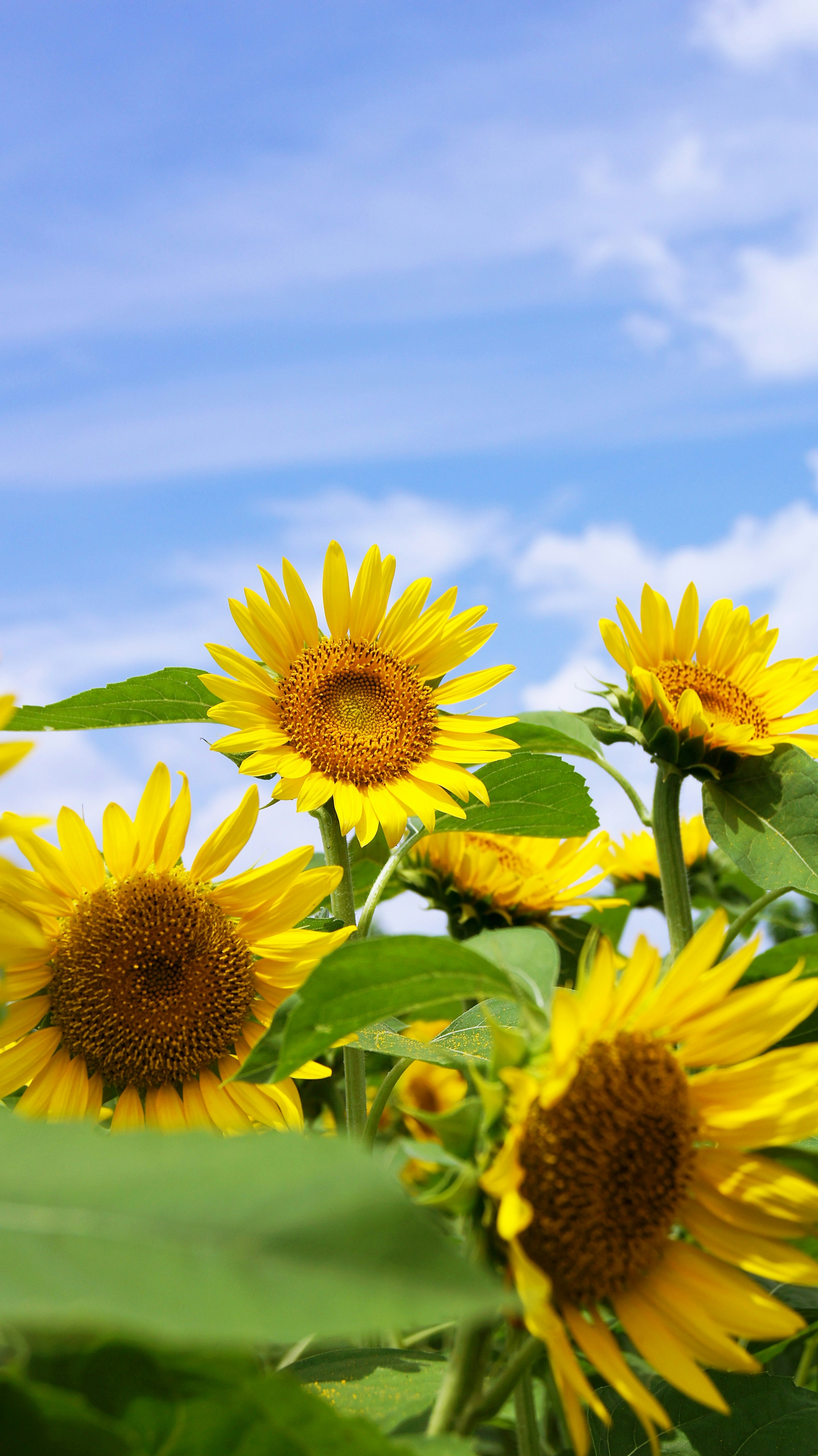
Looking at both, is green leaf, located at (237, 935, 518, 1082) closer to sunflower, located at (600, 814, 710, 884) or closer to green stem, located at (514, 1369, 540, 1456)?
green stem, located at (514, 1369, 540, 1456)

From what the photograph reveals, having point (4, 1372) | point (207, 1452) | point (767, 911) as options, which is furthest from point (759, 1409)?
point (767, 911)

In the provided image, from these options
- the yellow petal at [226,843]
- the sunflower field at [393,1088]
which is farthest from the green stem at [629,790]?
the yellow petal at [226,843]

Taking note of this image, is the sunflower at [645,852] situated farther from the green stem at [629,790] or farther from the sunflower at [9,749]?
the sunflower at [9,749]

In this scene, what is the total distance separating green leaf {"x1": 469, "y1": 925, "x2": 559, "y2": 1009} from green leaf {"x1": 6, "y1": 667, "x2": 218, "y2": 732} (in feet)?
2.92

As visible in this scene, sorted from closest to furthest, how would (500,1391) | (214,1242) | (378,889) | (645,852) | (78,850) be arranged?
(214,1242), (500,1391), (78,850), (378,889), (645,852)

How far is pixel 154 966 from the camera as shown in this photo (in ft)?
5.14

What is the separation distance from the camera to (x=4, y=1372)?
2.10 ft

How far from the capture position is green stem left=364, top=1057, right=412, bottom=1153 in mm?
1535

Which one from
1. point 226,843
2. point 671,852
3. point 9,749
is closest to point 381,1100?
point 226,843

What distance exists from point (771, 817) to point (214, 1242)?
5.28 ft

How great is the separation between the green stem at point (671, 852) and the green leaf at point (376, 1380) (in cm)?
103

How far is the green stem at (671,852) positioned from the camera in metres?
2.02

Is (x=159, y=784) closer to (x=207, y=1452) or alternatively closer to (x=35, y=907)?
(x=35, y=907)

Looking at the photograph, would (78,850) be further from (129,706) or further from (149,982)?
(129,706)
